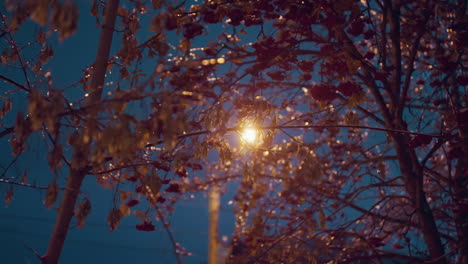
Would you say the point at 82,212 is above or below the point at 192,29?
below

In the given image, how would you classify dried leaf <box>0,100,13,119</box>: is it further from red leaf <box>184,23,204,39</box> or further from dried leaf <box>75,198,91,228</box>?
red leaf <box>184,23,204,39</box>

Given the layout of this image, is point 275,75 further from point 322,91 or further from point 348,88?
point 348,88

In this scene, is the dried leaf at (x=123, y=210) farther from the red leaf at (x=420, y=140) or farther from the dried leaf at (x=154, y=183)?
the red leaf at (x=420, y=140)

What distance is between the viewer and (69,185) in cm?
221

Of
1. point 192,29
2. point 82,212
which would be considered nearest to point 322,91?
point 192,29

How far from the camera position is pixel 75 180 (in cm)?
222

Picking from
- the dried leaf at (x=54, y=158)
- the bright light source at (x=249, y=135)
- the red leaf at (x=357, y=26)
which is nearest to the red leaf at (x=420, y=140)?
the red leaf at (x=357, y=26)

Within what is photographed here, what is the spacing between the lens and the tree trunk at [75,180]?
2146 millimetres

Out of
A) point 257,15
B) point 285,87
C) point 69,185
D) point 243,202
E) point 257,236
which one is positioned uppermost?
point 285,87

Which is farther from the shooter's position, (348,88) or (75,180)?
(348,88)

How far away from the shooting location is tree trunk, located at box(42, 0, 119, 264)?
2.15 metres

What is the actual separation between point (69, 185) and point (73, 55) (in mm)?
41610

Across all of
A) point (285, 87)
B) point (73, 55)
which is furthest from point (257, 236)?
point (73, 55)

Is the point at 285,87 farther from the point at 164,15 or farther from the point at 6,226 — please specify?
the point at 6,226
